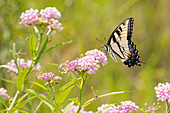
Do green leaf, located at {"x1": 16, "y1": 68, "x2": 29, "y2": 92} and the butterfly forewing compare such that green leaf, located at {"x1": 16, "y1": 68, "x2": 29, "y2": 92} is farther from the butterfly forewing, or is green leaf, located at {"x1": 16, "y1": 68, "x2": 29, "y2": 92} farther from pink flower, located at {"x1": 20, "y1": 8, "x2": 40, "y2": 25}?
the butterfly forewing

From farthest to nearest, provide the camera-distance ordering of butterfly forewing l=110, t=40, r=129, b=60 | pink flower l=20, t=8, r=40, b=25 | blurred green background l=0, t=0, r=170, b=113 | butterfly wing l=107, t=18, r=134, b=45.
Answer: blurred green background l=0, t=0, r=170, b=113, butterfly forewing l=110, t=40, r=129, b=60, butterfly wing l=107, t=18, r=134, b=45, pink flower l=20, t=8, r=40, b=25

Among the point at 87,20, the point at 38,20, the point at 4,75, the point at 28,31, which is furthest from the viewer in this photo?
the point at 87,20

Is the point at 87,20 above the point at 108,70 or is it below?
above

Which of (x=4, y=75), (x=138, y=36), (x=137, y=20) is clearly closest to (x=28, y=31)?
(x=4, y=75)

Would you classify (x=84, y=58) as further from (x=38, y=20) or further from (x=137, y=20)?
(x=137, y=20)

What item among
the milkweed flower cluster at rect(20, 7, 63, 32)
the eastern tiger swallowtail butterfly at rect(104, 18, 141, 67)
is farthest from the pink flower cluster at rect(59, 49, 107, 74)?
the eastern tiger swallowtail butterfly at rect(104, 18, 141, 67)

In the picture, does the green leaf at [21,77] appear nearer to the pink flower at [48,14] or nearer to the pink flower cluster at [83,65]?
the pink flower cluster at [83,65]

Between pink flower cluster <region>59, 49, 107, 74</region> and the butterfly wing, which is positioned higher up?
the butterfly wing
